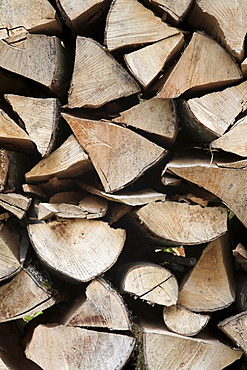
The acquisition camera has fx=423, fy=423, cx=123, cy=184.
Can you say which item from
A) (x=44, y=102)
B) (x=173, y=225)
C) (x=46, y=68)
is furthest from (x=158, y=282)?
(x=46, y=68)

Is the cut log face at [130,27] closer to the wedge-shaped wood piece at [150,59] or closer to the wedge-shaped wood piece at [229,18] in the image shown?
the wedge-shaped wood piece at [150,59]

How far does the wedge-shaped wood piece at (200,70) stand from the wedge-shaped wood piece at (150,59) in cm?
5

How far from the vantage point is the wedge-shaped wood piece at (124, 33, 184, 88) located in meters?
1.45

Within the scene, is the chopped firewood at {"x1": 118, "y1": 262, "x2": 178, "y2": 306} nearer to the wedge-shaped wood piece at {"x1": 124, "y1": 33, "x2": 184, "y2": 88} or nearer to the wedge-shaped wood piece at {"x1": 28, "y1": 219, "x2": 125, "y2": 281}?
the wedge-shaped wood piece at {"x1": 28, "y1": 219, "x2": 125, "y2": 281}

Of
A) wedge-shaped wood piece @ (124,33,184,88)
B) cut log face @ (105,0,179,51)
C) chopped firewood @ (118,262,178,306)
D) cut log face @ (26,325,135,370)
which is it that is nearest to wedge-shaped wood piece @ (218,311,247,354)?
chopped firewood @ (118,262,178,306)

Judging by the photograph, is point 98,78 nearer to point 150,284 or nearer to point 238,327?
point 150,284

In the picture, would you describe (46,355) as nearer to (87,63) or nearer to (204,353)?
(204,353)

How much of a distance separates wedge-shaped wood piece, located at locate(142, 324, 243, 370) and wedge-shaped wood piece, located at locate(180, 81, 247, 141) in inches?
29.8

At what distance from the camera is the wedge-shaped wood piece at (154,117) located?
1485 millimetres

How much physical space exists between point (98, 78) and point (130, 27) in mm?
209

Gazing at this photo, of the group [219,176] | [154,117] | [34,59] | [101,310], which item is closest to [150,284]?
[101,310]

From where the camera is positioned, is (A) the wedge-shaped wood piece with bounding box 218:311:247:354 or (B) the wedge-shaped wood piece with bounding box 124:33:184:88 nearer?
(B) the wedge-shaped wood piece with bounding box 124:33:184:88

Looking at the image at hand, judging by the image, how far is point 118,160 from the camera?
1485 mm

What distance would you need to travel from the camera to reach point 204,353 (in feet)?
5.35
